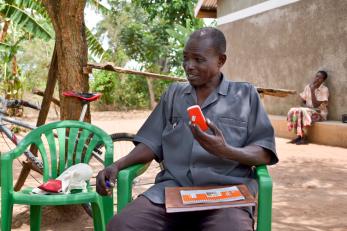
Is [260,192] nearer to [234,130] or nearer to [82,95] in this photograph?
[234,130]

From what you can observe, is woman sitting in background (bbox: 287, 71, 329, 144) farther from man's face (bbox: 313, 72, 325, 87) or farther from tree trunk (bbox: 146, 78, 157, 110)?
tree trunk (bbox: 146, 78, 157, 110)

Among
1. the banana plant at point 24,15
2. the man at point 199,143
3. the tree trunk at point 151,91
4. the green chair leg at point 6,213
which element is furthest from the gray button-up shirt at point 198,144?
the tree trunk at point 151,91

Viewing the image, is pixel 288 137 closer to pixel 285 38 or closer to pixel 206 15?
pixel 285 38

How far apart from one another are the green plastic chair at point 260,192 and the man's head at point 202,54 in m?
0.52

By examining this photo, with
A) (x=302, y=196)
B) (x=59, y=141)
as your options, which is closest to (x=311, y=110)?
(x=302, y=196)

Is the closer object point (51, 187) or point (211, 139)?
point (211, 139)

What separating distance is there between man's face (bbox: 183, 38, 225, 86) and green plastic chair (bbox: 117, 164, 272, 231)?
0.51 meters

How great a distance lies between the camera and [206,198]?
1971 millimetres

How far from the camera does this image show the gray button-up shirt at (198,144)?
218 centimetres

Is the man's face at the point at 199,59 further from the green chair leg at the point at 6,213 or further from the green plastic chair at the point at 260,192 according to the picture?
the green chair leg at the point at 6,213

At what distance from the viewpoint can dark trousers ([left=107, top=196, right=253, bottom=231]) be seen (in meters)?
1.92

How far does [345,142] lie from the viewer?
26.6 ft

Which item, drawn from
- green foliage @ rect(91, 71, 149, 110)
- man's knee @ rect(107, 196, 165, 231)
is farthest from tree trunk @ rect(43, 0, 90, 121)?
green foliage @ rect(91, 71, 149, 110)

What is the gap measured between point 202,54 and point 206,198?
681 mm
